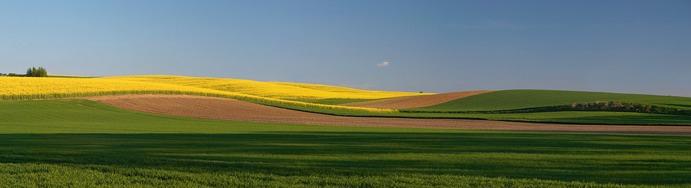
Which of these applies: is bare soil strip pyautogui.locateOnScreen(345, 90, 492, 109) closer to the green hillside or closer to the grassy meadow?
the green hillside

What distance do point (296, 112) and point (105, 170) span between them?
3670 centimetres

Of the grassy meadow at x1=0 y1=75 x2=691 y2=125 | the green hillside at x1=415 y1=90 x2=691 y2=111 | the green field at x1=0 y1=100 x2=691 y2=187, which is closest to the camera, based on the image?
the green field at x1=0 y1=100 x2=691 y2=187

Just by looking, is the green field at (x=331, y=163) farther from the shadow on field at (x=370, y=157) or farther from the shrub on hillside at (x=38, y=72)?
the shrub on hillside at (x=38, y=72)

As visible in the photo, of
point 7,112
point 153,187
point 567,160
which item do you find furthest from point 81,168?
point 7,112

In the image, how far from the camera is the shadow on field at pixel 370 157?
1189 cm

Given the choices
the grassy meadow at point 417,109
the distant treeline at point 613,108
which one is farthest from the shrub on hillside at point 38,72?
the distant treeline at point 613,108

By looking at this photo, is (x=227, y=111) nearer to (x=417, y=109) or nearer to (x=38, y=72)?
(x=417, y=109)

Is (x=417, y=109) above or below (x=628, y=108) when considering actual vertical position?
below

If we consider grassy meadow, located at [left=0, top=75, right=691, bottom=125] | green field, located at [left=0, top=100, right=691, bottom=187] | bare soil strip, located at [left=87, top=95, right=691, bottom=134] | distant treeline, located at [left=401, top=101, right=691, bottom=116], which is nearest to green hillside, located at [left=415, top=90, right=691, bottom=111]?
grassy meadow, located at [left=0, top=75, right=691, bottom=125]

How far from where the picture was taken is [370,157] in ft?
46.3

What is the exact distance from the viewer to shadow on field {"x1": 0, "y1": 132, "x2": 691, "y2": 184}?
39.0 ft

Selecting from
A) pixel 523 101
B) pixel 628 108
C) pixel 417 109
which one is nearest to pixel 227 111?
pixel 417 109

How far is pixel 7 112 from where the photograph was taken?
34.6 metres

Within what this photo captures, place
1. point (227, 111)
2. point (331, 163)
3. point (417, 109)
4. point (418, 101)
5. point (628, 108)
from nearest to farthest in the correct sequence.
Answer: point (331, 163)
point (227, 111)
point (628, 108)
point (417, 109)
point (418, 101)
